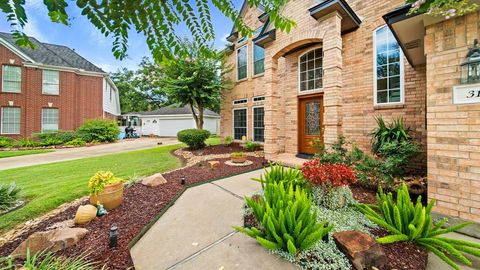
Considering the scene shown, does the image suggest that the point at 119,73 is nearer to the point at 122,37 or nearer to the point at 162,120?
the point at 162,120

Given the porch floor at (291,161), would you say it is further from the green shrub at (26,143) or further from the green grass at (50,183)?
the green shrub at (26,143)

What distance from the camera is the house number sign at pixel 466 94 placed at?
8.48 ft

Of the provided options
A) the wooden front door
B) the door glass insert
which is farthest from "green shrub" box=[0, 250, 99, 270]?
the door glass insert

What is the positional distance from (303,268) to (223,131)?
410 inches

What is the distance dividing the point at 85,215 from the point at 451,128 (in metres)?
5.73

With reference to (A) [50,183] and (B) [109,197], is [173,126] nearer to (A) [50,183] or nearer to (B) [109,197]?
(A) [50,183]

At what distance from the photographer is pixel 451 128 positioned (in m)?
2.79

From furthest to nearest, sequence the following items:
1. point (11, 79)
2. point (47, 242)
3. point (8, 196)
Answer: point (11, 79), point (8, 196), point (47, 242)

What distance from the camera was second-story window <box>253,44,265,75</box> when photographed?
9.66 meters

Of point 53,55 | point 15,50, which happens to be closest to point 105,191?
point 15,50

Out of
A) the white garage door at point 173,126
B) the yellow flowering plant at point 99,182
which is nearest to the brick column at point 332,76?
the yellow flowering plant at point 99,182

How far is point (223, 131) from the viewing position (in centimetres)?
1212

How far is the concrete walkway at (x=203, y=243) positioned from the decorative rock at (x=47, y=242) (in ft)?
2.61

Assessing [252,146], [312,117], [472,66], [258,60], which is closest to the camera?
[472,66]
